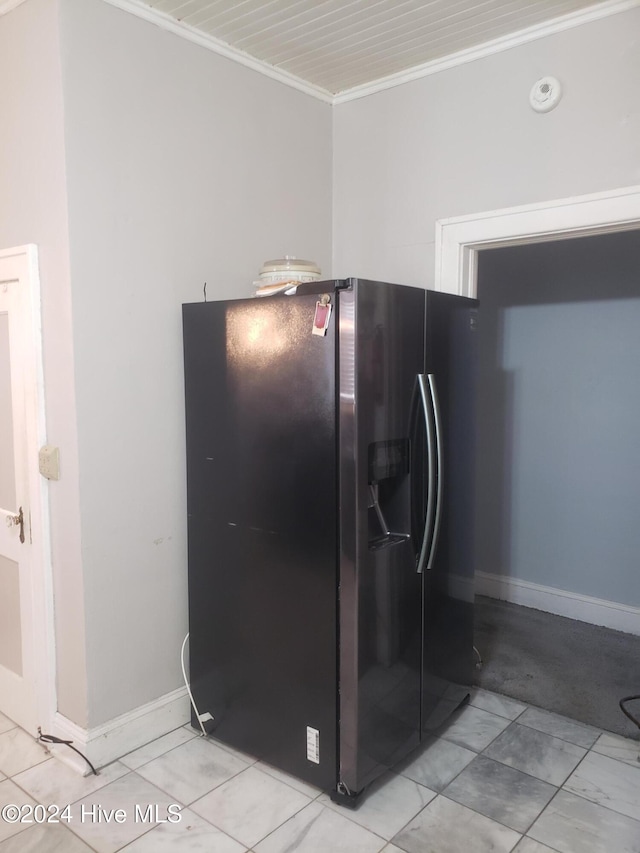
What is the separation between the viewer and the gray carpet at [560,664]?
284cm

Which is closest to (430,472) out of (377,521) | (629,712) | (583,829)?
(377,521)

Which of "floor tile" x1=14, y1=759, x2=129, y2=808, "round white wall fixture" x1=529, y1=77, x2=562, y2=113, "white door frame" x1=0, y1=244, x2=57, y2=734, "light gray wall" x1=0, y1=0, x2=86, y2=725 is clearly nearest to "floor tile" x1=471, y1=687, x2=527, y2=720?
"floor tile" x1=14, y1=759, x2=129, y2=808

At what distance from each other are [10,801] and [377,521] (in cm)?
151

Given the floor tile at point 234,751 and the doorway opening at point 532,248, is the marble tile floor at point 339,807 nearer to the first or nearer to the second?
the floor tile at point 234,751

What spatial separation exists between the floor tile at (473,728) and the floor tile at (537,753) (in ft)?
0.12

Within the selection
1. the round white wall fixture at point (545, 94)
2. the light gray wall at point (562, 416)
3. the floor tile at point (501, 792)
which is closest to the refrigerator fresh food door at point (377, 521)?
the floor tile at point (501, 792)

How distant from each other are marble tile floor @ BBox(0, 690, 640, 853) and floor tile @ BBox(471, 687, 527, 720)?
0.14 m

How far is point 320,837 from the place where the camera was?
2031 mm

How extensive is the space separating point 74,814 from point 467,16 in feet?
10.0

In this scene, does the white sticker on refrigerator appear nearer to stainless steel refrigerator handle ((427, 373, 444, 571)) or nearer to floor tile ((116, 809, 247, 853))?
floor tile ((116, 809, 247, 853))

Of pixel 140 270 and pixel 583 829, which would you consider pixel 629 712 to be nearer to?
pixel 583 829

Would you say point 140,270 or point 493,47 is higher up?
point 493,47

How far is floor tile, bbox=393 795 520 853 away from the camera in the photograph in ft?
6.55

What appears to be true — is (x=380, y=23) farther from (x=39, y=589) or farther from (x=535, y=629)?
(x=535, y=629)
